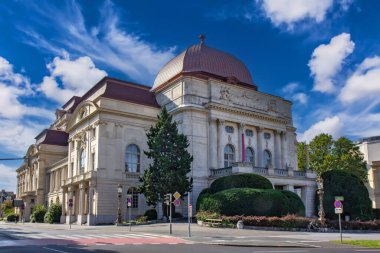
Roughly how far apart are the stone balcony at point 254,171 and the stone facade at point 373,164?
3728 cm

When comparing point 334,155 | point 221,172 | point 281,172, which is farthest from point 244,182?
point 334,155

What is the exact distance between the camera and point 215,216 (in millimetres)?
37750

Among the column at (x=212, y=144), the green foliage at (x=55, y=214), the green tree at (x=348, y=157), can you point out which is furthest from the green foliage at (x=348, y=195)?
the green foliage at (x=55, y=214)

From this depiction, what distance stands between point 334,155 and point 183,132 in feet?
109

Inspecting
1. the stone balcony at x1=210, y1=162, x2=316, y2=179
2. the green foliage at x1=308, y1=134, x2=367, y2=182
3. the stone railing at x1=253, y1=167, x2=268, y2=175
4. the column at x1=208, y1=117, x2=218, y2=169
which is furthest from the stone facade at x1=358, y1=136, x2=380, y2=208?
the column at x1=208, y1=117, x2=218, y2=169

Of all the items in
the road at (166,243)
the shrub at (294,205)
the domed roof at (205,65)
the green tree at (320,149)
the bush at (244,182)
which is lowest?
the road at (166,243)

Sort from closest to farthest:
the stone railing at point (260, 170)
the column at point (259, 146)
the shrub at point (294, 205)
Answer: the shrub at point (294, 205) < the stone railing at point (260, 170) < the column at point (259, 146)

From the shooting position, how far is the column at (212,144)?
174ft

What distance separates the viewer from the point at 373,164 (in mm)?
84250

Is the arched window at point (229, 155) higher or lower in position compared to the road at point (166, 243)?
higher

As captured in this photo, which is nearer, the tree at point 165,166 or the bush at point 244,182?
the tree at point 165,166

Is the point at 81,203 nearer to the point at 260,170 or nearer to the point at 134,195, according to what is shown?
the point at 134,195

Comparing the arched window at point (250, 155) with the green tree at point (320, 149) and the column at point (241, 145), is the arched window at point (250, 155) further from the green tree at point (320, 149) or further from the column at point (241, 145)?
the green tree at point (320, 149)

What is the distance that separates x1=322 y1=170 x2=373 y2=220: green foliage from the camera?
45.9 meters
